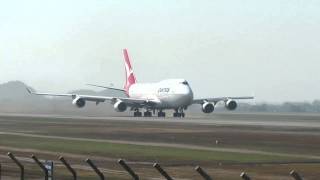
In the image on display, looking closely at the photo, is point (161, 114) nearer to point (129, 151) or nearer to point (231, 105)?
point (231, 105)

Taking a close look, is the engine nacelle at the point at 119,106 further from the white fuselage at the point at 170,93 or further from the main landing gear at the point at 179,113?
the main landing gear at the point at 179,113

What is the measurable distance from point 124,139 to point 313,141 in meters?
12.4

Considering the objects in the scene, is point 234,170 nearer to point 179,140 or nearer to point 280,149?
point 280,149

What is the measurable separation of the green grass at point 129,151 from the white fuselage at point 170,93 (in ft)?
181

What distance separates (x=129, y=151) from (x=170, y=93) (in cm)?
6551

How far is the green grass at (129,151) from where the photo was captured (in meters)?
31.9

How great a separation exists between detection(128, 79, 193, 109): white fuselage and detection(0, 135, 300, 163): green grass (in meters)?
55.2

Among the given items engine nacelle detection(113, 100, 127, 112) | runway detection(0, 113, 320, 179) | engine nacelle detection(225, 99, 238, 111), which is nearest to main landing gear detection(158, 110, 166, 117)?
engine nacelle detection(113, 100, 127, 112)

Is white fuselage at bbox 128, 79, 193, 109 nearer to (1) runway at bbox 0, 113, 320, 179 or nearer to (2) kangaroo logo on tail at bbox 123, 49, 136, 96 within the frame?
(2) kangaroo logo on tail at bbox 123, 49, 136, 96

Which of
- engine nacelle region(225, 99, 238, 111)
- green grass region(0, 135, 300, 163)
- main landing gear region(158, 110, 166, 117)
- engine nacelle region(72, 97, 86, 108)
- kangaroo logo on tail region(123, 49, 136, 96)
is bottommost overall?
green grass region(0, 135, 300, 163)

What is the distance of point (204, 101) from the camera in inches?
4186

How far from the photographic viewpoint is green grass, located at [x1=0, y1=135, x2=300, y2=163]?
31.9m

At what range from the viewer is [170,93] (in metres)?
102

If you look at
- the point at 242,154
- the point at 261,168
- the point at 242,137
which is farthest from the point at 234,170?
the point at 242,137
